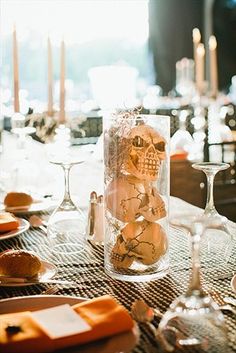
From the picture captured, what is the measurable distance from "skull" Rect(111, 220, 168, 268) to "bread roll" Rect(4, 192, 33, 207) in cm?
67

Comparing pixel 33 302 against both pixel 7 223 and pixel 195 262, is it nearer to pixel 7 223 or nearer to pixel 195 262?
pixel 195 262

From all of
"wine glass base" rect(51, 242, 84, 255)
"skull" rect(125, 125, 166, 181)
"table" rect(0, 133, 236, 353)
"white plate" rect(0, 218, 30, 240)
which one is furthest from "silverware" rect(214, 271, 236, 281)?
"white plate" rect(0, 218, 30, 240)

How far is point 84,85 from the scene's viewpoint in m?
6.81

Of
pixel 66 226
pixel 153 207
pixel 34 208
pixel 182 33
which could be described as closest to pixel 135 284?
pixel 153 207

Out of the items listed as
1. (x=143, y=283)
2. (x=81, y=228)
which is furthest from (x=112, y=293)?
(x=81, y=228)

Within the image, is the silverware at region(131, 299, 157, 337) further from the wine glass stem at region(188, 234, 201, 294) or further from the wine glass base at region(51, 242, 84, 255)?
the wine glass base at region(51, 242, 84, 255)

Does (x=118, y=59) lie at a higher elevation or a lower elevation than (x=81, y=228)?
higher

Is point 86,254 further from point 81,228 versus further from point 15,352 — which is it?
point 15,352

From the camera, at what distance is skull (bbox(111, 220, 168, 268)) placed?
111 cm

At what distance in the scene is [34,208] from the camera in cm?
176

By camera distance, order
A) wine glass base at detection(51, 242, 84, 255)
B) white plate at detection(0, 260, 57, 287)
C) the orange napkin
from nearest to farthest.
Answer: the orange napkin, white plate at detection(0, 260, 57, 287), wine glass base at detection(51, 242, 84, 255)

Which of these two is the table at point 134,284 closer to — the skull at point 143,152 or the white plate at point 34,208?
the skull at point 143,152

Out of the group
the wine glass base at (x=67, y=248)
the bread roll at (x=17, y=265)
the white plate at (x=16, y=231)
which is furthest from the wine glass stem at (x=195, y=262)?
the white plate at (x=16, y=231)

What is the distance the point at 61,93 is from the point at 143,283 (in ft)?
3.94
